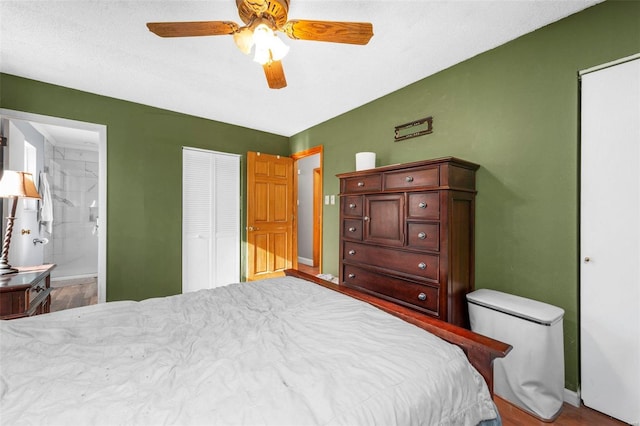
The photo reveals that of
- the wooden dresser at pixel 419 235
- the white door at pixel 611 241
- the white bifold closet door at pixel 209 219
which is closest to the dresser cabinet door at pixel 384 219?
the wooden dresser at pixel 419 235

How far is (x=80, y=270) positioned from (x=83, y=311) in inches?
184

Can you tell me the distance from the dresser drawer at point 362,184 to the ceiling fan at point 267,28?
3.82 ft

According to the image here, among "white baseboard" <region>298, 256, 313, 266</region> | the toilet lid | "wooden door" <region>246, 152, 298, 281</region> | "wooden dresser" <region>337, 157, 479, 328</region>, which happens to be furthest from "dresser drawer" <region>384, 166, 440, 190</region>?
"white baseboard" <region>298, 256, 313, 266</region>

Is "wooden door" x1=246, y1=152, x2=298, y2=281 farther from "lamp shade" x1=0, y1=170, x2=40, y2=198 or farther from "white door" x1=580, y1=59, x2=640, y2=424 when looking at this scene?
"white door" x1=580, y1=59, x2=640, y2=424

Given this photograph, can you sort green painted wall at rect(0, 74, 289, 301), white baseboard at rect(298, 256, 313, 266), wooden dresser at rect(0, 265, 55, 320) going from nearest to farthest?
wooden dresser at rect(0, 265, 55, 320) → green painted wall at rect(0, 74, 289, 301) → white baseboard at rect(298, 256, 313, 266)

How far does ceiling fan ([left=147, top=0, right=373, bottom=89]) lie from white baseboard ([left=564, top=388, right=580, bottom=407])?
2.57 metres

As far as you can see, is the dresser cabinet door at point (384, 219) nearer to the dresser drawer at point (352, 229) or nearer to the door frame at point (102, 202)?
the dresser drawer at point (352, 229)

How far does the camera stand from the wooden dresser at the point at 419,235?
1930 millimetres

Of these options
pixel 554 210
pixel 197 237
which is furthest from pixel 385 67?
pixel 197 237

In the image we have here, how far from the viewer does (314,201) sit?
5.86 m

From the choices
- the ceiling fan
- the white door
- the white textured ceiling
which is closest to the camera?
the ceiling fan

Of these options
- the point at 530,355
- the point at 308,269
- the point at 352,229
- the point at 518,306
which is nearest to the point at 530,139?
the point at 518,306

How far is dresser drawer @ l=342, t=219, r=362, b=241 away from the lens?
8.48ft

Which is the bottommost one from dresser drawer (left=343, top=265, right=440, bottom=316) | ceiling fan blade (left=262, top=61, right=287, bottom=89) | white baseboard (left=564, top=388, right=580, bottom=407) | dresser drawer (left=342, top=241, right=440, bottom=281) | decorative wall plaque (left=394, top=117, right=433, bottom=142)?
white baseboard (left=564, top=388, right=580, bottom=407)
